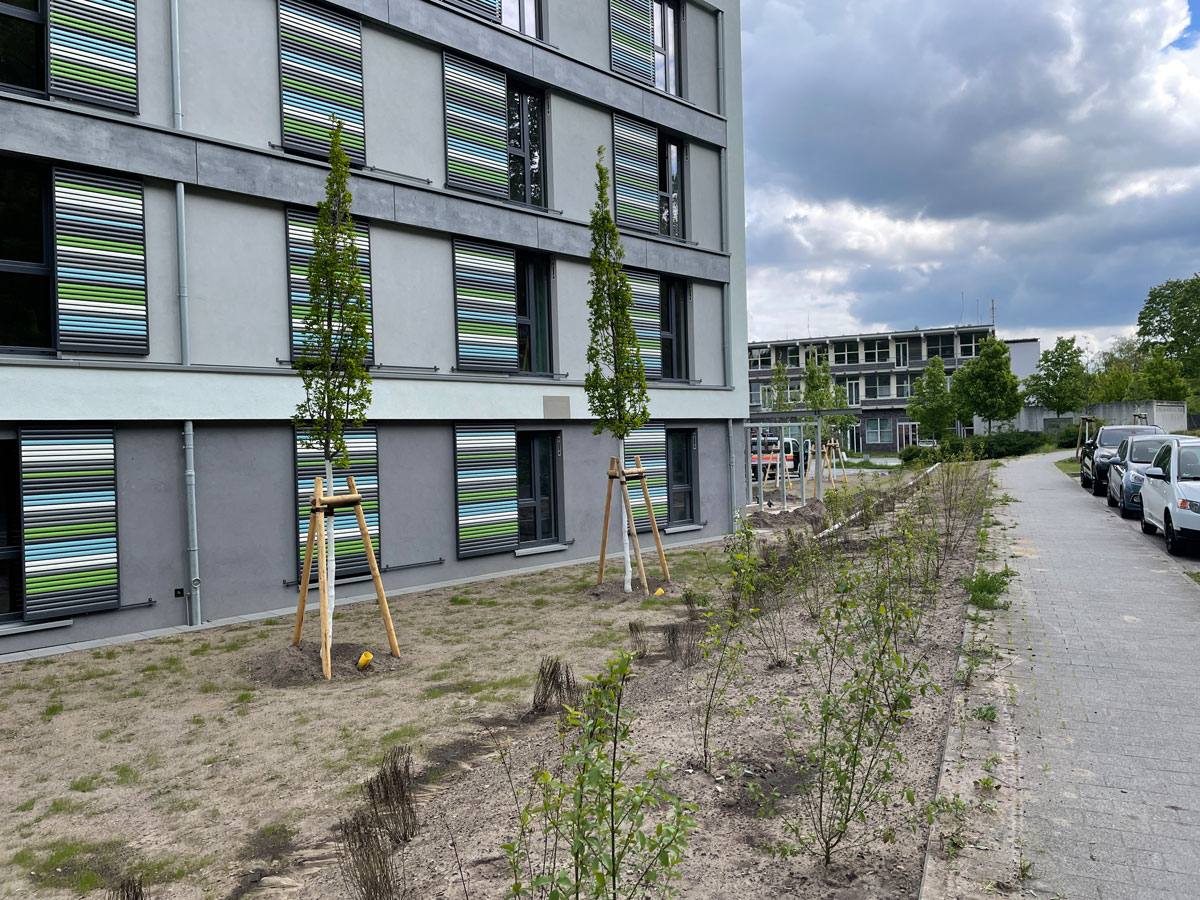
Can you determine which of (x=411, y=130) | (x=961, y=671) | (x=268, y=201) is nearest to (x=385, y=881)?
(x=961, y=671)

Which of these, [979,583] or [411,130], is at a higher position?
[411,130]

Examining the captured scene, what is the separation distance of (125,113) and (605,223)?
619 centimetres

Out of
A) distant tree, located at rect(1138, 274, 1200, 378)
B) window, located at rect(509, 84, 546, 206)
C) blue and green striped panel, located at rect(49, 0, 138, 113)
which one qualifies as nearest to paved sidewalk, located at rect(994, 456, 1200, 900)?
window, located at rect(509, 84, 546, 206)

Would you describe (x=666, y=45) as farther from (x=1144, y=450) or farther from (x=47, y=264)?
(x=1144, y=450)

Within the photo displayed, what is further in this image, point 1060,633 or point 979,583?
point 979,583

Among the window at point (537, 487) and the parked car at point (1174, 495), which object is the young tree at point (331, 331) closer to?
the window at point (537, 487)

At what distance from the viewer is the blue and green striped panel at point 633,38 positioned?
15703 millimetres

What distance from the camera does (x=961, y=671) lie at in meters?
6.02

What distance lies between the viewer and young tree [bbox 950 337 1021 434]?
44.4 meters

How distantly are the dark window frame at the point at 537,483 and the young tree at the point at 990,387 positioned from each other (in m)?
37.8

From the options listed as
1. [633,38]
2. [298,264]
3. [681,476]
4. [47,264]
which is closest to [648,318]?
[681,476]

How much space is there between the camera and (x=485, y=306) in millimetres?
13227

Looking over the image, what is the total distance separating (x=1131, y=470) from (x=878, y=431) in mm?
50805

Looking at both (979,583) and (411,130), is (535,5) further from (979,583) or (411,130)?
(979,583)
